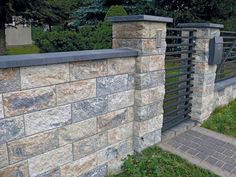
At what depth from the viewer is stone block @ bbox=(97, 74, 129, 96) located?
2813mm

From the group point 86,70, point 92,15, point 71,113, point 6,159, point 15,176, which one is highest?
point 92,15

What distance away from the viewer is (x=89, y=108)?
274 cm

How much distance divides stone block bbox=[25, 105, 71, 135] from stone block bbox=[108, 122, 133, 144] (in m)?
0.67

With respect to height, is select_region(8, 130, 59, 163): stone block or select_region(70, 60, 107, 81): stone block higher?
select_region(70, 60, 107, 81): stone block

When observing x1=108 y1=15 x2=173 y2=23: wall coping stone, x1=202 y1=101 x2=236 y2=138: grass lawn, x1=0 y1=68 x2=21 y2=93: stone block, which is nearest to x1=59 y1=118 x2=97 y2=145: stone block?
x1=0 y1=68 x2=21 y2=93: stone block

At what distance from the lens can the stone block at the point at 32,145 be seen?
7.30 ft

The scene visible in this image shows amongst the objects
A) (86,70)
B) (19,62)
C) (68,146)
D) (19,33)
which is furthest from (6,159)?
(19,33)

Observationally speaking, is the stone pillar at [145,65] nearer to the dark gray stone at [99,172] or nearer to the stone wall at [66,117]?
the stone wall at [66,117]


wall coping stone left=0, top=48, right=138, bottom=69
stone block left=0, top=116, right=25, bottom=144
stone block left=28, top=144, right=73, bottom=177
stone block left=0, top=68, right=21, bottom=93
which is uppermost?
wall coping stone left=0, top=48, right=138, bottom=69

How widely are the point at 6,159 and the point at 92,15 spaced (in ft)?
36.3

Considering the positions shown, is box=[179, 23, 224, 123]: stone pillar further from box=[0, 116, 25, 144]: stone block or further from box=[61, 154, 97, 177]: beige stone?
box=[0, 116, 25, 144]: stone block

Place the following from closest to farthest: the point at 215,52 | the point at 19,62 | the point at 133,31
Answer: the point at 19,62
the point at 133,31
the point at 215,52

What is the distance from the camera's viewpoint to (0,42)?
43.7 ft

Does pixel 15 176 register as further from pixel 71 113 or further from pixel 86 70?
pixel 86 70
